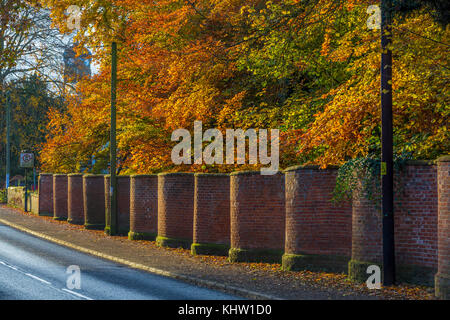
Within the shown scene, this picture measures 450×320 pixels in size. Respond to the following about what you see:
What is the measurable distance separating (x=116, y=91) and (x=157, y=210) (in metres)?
5.89

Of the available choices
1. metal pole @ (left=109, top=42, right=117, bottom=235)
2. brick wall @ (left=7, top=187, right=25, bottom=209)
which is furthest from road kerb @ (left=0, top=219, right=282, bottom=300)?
brick wall @ (left=7, top=187, right=25, bottom=209)

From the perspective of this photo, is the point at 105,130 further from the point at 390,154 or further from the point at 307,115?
the point at 390,154

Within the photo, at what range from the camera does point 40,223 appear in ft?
101

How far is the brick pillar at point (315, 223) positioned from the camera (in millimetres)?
14508

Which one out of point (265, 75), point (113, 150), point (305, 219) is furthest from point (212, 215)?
point (113, 150)

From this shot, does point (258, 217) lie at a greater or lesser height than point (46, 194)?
lesser

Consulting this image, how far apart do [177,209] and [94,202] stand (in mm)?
8689

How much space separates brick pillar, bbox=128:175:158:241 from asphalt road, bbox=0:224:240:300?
393 centimetres

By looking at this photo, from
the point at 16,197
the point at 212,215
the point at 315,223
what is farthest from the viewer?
the point at 16,197

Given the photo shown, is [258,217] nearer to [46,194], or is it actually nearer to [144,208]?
[144,208]

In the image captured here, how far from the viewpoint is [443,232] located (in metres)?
11.5

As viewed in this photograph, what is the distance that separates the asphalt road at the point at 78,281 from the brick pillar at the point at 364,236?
2.99m

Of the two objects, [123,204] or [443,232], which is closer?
[443,232]

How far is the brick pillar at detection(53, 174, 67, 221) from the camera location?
33375 mm
